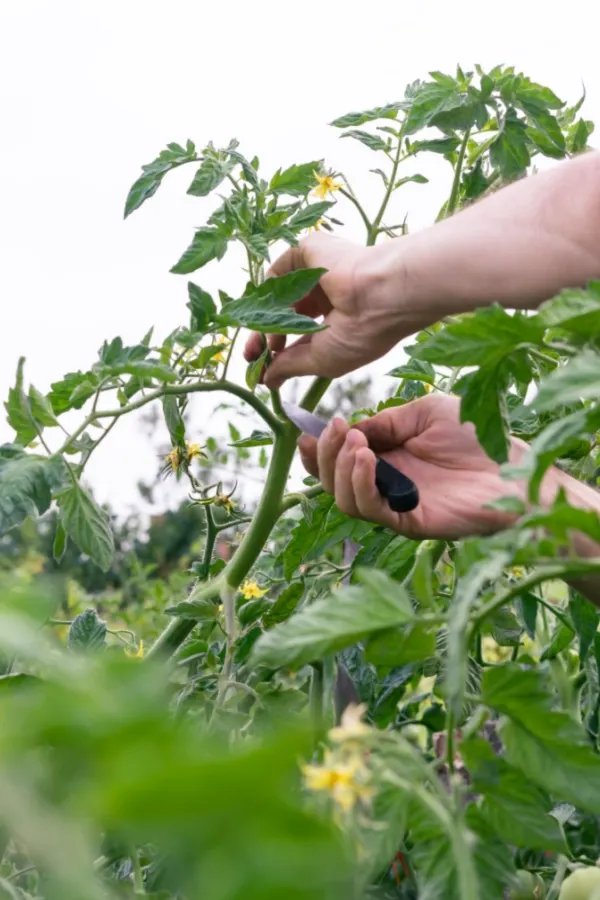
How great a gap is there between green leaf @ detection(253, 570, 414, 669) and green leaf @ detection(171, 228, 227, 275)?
1.68ft

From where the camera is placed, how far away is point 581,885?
73 centimetres

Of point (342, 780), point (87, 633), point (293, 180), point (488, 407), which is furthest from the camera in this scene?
point (293, 180)

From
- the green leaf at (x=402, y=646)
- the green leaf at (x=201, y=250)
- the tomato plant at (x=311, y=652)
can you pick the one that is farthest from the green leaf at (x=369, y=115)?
the green leaf at (x=402, y=646)

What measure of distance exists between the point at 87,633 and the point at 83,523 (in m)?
0.11

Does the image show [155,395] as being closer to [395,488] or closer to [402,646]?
[395,488]

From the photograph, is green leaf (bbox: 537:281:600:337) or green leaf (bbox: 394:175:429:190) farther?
green leaf (bbox: 394:175:429:190)

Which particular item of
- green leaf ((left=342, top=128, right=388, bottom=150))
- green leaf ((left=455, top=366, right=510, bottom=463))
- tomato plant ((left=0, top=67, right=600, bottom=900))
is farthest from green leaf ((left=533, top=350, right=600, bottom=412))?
green leaf ((left=342, top=128, right=388, bottom=150))

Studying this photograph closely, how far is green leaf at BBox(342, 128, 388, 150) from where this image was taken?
1.04m

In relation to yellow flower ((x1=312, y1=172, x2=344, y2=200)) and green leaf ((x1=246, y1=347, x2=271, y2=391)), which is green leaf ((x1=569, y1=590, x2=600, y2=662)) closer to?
green leaf ((x1=246, y1=347, x2=271, y2=391))

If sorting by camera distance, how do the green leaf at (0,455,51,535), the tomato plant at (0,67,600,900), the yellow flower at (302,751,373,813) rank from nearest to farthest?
the tomato plant at (0,67,600,900)
the yellow flower at (302,751,373,813)
the green leaf at (0,455,51,535)

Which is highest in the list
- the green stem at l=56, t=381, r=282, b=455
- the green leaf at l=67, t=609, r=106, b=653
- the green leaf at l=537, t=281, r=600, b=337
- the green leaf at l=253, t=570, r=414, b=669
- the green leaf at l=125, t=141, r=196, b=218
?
the green leaf at l=125, t=141, r=196, b=218

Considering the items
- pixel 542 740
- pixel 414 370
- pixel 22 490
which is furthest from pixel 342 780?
pixel 414 370

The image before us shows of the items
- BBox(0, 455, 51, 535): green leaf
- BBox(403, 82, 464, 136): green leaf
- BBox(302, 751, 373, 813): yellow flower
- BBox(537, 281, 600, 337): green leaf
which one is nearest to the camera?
BBox(302, 751, 373, 813): yellow flower

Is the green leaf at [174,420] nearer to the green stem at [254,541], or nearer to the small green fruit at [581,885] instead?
the green stem at [254,541]
